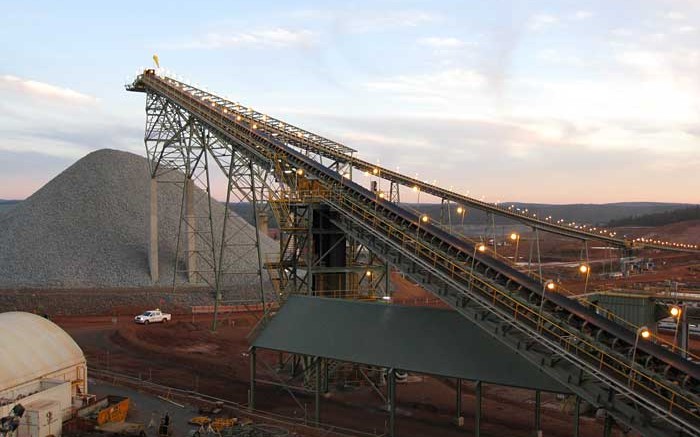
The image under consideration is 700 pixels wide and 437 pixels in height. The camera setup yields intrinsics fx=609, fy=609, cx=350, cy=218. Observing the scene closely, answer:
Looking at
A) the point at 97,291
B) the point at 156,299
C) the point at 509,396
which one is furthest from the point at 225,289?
the point at 509,396

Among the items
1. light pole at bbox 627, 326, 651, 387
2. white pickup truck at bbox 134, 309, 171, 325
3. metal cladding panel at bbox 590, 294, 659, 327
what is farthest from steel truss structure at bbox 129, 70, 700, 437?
white pickup truck at bbox 134, 309, 171, 325

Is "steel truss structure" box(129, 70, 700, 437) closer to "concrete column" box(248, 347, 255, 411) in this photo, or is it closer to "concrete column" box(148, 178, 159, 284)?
"concrete column" box(248, 347, 255, 411)

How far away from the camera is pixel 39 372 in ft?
82.6

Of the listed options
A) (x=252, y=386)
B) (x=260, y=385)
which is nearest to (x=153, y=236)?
(x=260, y=385)

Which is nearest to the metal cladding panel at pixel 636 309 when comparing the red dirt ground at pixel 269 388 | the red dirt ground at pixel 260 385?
the red dirt ground at pixel 260 385

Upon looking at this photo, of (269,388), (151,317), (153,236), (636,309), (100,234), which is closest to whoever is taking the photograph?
(636,309)

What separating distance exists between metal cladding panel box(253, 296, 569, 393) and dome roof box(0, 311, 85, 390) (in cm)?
838

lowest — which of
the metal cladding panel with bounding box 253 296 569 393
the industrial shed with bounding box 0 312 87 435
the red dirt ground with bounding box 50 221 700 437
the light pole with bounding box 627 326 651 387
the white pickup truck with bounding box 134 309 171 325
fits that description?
the red dirt ground with bounding box 50 221 700 437

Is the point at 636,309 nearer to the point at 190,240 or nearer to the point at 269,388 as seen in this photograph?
the point at 269,388

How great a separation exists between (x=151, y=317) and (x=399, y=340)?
3221 centimetres

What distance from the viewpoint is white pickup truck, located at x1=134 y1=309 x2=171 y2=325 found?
50.4 meters

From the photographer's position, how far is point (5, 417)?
21.0 metres

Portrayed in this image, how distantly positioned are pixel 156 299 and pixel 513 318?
43100 millimetres

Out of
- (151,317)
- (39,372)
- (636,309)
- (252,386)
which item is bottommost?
(151,317)
